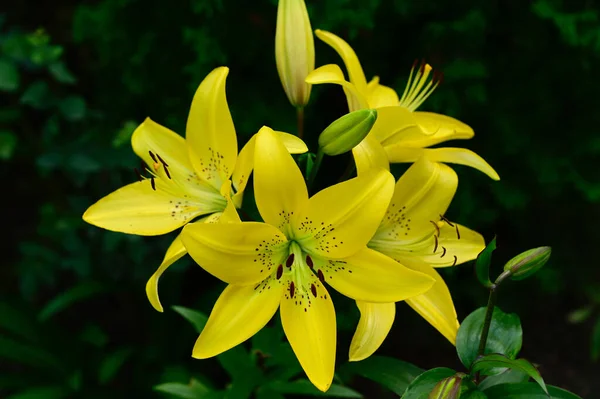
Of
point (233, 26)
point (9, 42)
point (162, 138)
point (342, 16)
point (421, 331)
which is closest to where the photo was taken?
point (162, 138)

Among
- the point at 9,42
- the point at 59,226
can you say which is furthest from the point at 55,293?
the point at 9,42

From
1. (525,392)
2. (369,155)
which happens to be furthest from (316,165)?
(525,392)

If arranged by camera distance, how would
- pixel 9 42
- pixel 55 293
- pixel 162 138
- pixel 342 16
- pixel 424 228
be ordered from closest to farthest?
pixel 424 228, pixel 162 138, pixel 342 16, pixel 9 42, pixel 55 293

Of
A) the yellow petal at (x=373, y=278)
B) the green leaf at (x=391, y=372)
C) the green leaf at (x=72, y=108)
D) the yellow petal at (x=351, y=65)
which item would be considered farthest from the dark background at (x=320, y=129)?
the yellow petal at (x=373, y=278)

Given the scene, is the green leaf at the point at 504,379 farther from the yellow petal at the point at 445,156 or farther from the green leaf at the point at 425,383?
the yellow petal at the point at 445,156

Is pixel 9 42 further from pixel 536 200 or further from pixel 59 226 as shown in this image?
pixel 536 200

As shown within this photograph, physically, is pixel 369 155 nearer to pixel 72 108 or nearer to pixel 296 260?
pixel 296 260

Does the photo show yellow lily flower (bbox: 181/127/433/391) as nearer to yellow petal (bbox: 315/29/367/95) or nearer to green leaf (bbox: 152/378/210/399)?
yellow petal (bbox: 315/29/367/95)
